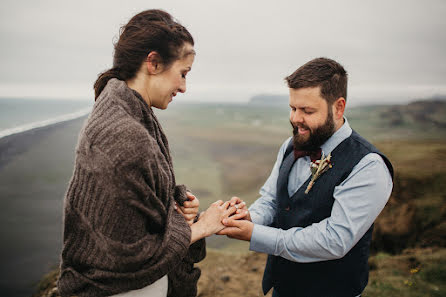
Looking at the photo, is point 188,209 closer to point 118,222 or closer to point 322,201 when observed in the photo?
point 118,222

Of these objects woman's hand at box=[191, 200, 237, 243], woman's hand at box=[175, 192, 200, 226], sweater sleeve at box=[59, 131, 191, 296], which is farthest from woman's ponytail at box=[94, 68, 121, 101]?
woman's hand at box=[191, 200, 237, 243]

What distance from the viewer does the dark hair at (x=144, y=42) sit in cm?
179

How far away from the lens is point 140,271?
5.35ft

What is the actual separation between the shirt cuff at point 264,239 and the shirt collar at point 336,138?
723mm

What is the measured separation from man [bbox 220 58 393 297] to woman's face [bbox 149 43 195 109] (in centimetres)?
86

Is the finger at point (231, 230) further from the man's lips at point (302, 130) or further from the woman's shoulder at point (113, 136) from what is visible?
the woman's shoulder at point (113, 136)

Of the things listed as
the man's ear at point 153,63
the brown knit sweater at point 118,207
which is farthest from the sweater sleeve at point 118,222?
the man's ear at point 153,63

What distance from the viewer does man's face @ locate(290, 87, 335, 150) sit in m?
2.32

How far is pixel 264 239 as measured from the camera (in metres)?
2.30

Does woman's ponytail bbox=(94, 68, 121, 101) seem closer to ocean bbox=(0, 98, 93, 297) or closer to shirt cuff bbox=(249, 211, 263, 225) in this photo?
shirt cuff bbox=(249, 211, 263, 225)

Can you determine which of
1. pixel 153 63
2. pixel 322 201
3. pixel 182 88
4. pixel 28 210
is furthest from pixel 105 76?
pixel 28 210

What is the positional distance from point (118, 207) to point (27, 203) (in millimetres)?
6048

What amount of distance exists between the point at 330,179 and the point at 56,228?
20.7ft

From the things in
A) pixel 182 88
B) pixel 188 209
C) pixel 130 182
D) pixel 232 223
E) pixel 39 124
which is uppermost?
pixel 182 88
